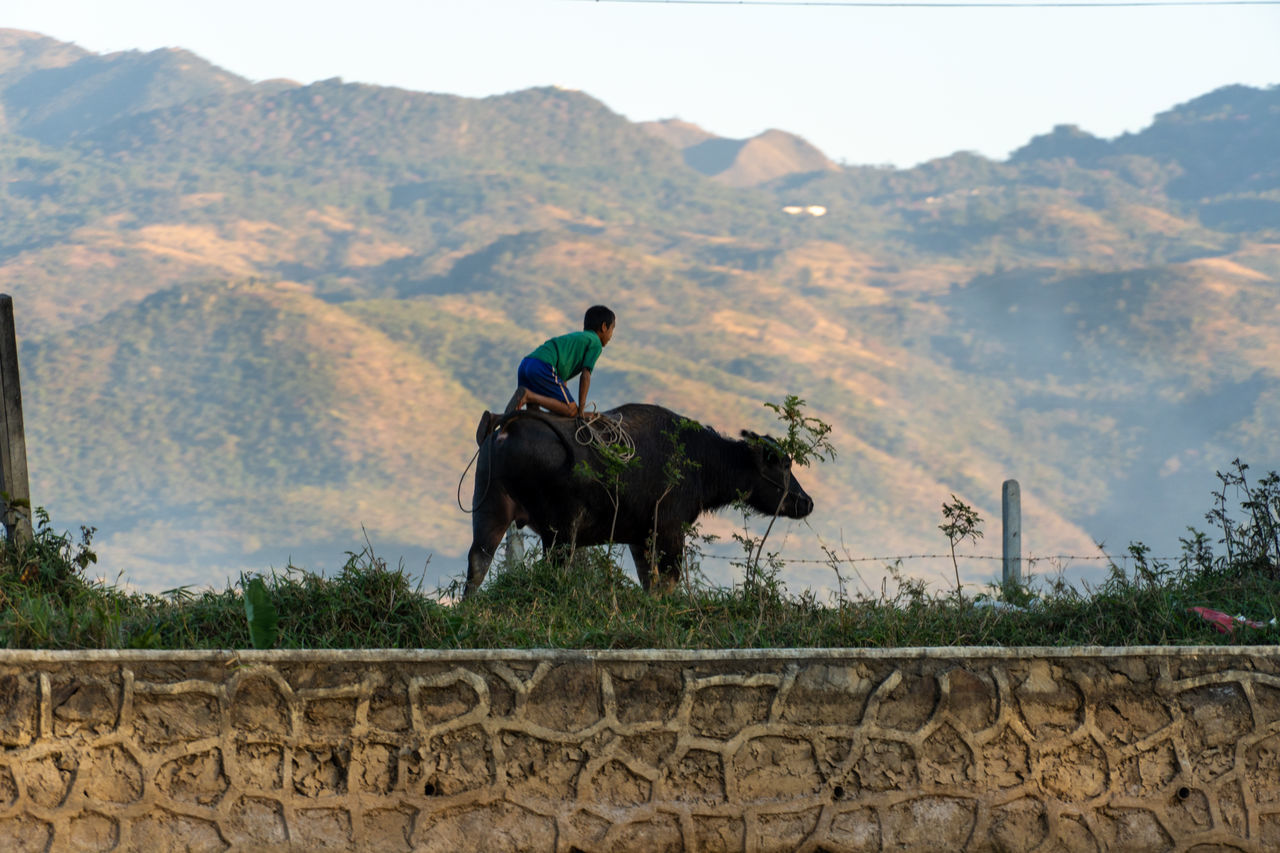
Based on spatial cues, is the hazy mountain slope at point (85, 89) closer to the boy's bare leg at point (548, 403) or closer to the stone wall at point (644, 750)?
the boy's bare leg at point (548, 403)

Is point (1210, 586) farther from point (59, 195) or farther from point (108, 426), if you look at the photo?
point (59, 195)

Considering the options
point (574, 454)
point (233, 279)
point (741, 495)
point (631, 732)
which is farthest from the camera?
point (233, 279)

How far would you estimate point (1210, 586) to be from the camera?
28.1 feet

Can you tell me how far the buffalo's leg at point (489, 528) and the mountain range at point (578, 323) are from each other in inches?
2361

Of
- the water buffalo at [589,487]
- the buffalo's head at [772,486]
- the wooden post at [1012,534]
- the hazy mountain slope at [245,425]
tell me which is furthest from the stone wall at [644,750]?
the hazy mountain slope at [245,425]

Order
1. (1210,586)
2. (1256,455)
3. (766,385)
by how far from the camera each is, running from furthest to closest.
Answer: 1. (766,385)
2. (1256,455)
3. (1210,586)

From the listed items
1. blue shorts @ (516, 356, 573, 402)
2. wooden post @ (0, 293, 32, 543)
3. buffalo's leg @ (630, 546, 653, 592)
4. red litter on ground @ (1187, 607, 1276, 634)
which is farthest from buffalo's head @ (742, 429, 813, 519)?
wooden post @ (0, 293, 32, 543)

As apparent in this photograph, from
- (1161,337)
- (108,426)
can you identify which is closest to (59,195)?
(108,426)

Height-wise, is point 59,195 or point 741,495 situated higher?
point 59,195

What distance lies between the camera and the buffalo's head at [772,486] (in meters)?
10.8

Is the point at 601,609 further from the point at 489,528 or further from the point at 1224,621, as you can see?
the point at 1224,621

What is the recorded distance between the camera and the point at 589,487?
9.59 meters

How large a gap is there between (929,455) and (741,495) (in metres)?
91.2

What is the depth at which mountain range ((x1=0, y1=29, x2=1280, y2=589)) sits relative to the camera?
92.0 meters
